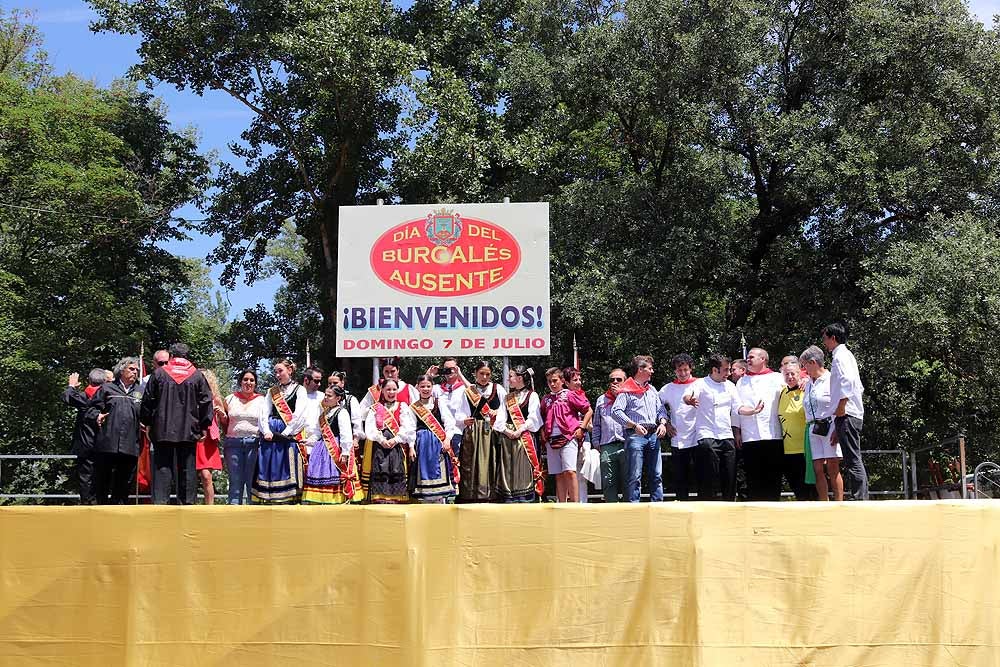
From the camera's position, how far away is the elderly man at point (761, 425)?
34.0 feet

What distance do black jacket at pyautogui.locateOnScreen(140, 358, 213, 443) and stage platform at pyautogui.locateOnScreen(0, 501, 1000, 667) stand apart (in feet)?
14.6

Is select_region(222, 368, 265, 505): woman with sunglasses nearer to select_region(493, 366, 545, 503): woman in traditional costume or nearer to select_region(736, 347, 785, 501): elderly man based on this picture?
select_region(493, 366, 545, 503): woman in traditional costume

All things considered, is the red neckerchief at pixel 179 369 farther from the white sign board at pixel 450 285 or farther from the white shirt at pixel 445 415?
the white sign board at pixel 450 285

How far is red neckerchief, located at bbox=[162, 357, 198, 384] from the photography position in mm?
9898

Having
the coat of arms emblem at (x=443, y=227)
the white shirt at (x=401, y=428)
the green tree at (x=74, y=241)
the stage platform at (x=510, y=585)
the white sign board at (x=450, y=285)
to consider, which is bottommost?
the stage platform at (x=510, y=585)

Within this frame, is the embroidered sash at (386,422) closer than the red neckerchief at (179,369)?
No

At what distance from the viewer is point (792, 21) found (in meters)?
21.3

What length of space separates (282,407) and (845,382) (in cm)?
526

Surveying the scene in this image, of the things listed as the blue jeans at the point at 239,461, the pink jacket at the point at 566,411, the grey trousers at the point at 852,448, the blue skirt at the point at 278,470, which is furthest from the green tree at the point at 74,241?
the grey trousers at the point at 852,448

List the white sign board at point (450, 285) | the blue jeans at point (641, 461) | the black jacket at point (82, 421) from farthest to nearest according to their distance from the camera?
the white sign board at point (450, 285)
the black jacket at point (82, 421)
the blue jeans at point (641, 461)

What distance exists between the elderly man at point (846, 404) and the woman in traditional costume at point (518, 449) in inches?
119

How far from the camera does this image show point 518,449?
36.2 ft

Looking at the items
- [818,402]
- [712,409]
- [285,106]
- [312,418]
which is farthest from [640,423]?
[285,106]

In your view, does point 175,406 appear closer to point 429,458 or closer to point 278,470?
point 278,470
